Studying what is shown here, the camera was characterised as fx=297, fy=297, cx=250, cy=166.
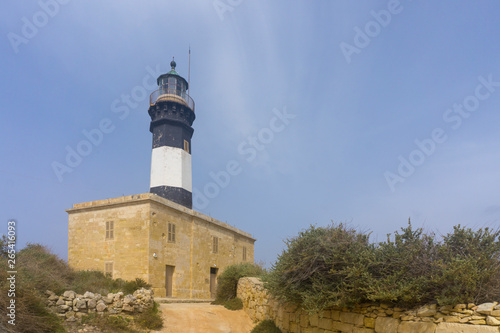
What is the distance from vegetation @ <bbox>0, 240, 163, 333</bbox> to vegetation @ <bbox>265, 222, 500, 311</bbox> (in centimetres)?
464

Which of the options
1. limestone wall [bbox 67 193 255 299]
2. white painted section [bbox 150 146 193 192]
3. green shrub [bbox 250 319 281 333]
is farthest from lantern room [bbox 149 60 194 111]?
green shrub [bbox 250 319 281 333]

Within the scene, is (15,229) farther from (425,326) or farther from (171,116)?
(171,116)

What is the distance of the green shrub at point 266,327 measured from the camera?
29.1ft

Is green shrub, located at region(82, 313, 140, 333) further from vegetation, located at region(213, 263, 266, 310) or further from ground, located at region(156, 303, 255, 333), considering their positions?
vegetation, located at region(213, 263, 266, 310)

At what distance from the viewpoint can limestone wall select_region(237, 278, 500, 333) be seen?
4.52 meters

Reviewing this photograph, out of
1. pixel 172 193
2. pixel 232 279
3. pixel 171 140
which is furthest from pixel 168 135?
pixel 232 279

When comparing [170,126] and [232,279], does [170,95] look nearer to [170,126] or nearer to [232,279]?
[170,126]

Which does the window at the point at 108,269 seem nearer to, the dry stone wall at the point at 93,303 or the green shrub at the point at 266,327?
the dry stone wall at the point at 93,303

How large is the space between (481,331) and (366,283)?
1.90 metres

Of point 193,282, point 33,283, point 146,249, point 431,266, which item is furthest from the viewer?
point 193,282

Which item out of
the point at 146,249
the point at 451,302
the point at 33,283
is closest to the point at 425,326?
the point at 451,302

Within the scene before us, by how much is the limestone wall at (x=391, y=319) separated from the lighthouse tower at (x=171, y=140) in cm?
1080

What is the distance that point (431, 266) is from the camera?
5594mm

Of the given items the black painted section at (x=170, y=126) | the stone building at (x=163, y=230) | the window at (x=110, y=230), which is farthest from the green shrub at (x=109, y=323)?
the black painted section at (x=170, y=126)
